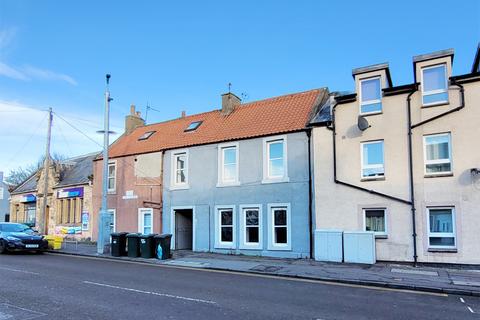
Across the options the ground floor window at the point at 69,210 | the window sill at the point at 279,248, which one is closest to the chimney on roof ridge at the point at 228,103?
the window sill at the point at 279,248

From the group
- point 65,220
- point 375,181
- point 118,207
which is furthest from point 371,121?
point 65,220

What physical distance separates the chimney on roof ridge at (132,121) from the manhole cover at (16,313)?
19.9 meters

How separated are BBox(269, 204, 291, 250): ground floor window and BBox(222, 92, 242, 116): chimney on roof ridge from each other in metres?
6.69

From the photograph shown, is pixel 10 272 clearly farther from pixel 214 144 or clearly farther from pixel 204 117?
pixel 204 117

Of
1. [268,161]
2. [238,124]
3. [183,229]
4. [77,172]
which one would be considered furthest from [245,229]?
[77,172]

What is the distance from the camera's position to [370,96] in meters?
16.0

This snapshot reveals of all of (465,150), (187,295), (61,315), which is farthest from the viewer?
(465,150)

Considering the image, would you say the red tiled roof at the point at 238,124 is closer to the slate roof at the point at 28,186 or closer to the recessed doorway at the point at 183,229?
the recessed doorway at the point at 183,229

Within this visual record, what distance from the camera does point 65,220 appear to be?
93.6 feet

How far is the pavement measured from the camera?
10.7 m

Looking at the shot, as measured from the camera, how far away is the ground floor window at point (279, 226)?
17172 mm

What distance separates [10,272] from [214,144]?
10.4m

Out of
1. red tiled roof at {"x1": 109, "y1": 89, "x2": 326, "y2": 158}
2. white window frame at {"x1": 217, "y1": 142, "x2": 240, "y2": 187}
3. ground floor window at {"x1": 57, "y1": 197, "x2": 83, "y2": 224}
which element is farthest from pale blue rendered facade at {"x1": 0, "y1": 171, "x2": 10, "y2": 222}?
white window frame at {"x1": 217, "y1": 142, "x2": 240, "y2": 187}

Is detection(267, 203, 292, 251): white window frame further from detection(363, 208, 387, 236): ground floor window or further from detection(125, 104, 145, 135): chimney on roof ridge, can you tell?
detection(125, 104, 145, 135): chimney on roof ridge
